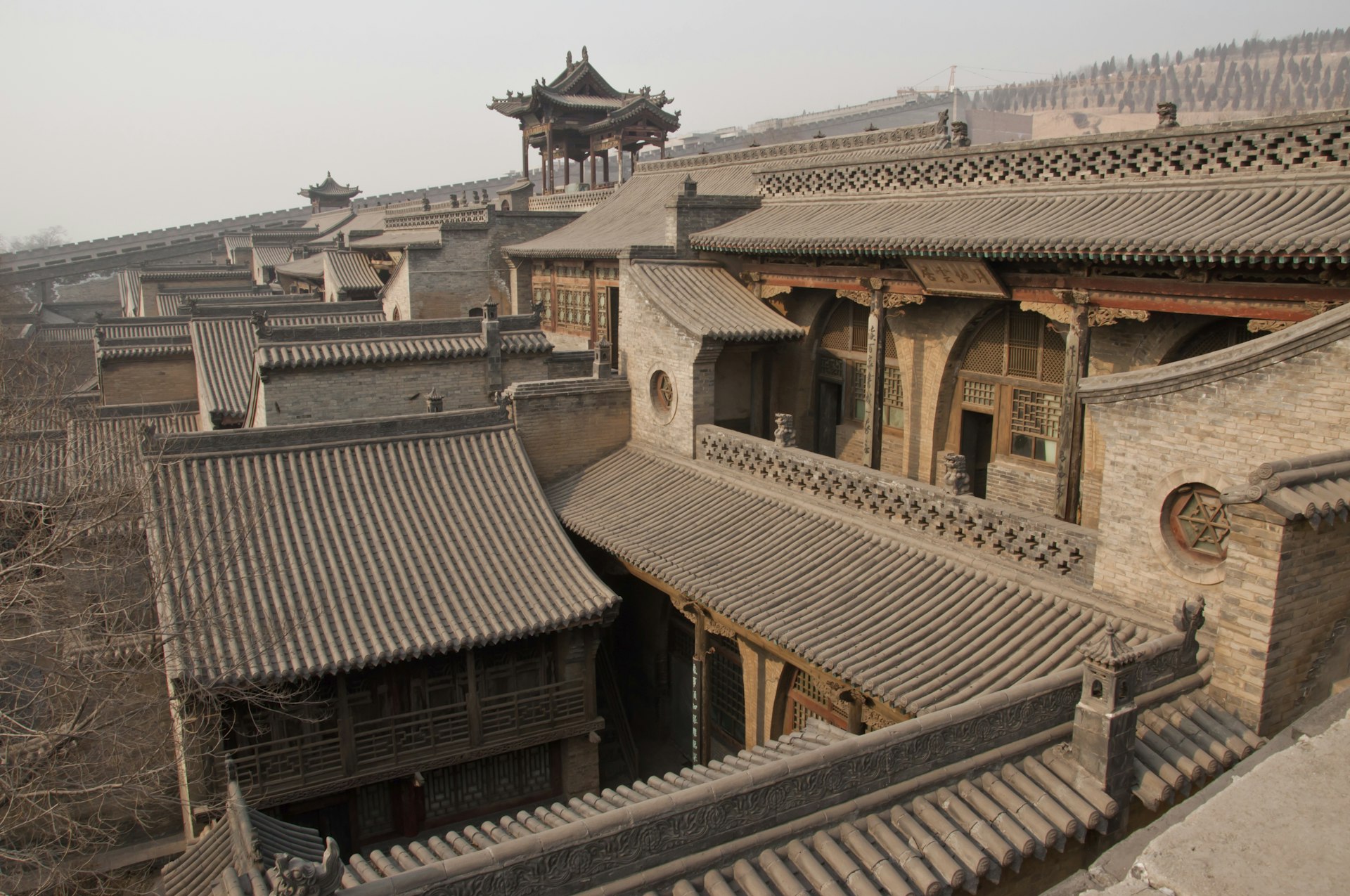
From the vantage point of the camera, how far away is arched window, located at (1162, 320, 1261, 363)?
962 cm

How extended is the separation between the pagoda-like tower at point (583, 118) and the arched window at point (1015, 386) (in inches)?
892

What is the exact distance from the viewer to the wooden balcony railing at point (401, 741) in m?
10.2

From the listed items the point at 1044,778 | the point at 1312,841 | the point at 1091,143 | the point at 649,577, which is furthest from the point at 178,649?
the point at 1091,143

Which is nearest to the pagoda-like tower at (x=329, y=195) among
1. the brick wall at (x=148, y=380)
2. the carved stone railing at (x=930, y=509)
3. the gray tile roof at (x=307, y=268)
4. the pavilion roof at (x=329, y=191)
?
the pavilion roof at (x=329, y=191)

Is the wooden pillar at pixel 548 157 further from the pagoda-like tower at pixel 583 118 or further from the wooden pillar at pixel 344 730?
the wooden pillar at pixel 344 730

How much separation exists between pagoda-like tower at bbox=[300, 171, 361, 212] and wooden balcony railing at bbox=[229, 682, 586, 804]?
66093 mm

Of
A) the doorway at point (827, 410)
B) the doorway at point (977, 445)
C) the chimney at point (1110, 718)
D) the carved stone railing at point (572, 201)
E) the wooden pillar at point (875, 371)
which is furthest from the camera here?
the carved stone railing at point (572, 201)

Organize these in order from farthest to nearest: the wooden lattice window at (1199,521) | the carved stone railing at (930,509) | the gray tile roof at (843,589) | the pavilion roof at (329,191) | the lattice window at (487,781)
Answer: the pavilion roof at (329,191), the lattice window at (487,781), the carved stone railing at (930,509), the gray tile roof at (843,589), the wooden lattice window at (1199,521)

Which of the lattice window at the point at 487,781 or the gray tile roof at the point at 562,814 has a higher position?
the gray tile roof at the point at 562,814

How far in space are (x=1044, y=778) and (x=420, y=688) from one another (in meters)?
7.22

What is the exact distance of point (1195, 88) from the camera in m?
132

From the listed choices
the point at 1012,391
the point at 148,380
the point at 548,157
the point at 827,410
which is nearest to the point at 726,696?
the point at 827,410

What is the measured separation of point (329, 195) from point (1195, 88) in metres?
120

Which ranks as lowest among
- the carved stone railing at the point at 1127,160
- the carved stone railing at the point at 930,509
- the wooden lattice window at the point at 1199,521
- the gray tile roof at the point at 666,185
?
the carved stone railing at the point at 930,509
